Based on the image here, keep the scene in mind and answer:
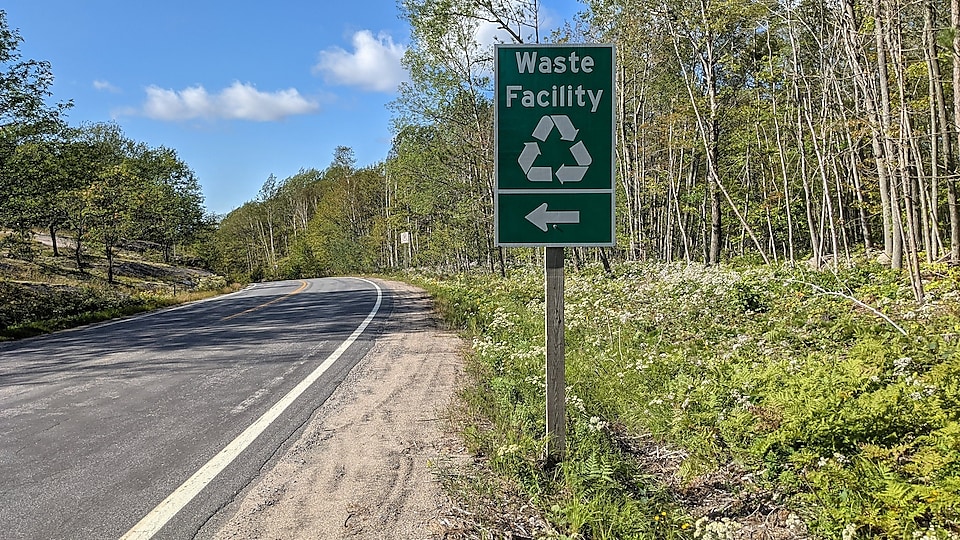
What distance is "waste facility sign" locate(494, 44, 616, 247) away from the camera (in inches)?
155

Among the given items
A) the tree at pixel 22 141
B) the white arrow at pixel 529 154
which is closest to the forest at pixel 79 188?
the tree at pixel 22 141

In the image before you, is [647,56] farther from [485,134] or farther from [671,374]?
[671,374]

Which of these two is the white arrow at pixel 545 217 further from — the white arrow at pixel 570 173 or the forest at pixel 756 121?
the forest at pixel 756 121

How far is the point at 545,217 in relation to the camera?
400 centimetres

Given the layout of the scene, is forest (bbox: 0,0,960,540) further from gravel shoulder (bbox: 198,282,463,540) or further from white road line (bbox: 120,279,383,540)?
white road line (bbox: 120,279,383,540)

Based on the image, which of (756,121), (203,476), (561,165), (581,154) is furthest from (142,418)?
(756,121)

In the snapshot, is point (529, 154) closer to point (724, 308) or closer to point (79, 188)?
point (724, 308)

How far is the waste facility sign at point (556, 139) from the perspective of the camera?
12.9 feet

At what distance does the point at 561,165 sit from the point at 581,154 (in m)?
0.14

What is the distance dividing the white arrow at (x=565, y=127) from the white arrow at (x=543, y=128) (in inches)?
1.5

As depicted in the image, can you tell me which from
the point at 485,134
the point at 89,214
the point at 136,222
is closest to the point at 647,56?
the point at 485,134

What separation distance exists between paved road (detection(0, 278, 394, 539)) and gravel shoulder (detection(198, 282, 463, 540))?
0.20 metres

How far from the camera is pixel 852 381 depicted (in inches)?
175

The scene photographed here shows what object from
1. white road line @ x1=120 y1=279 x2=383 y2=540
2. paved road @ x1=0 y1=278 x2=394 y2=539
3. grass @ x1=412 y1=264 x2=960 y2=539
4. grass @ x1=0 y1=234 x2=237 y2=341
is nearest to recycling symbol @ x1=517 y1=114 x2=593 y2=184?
grass @ x1=412 y1=264 x2=960 y2=539
